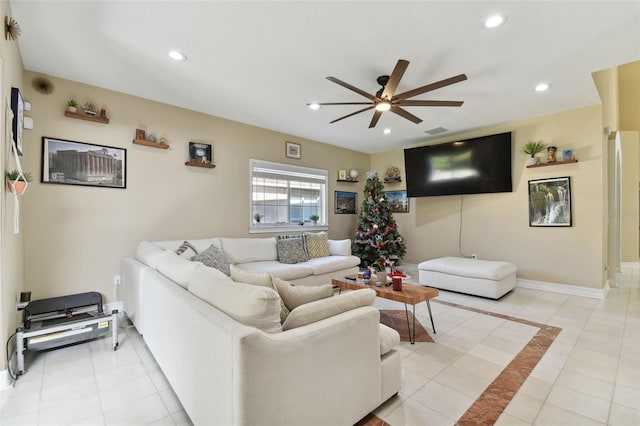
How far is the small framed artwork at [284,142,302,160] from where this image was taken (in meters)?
5.24

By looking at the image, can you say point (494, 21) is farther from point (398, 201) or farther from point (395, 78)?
point (398, 201)

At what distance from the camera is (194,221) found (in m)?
4.07

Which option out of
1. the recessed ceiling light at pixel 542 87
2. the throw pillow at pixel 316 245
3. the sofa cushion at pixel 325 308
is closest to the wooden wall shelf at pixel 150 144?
the throw pillow at pixel 316 245

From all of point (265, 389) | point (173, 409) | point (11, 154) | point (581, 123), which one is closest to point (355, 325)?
point (265, 389)

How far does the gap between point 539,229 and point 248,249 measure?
4.61 m

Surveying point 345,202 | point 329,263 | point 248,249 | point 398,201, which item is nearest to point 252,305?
point 248,249

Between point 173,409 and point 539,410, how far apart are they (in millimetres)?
2312

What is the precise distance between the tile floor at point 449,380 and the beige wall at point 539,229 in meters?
1.14

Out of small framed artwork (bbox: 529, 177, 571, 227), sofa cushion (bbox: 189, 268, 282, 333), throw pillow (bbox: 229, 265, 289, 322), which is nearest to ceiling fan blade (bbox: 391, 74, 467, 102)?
throw pillow (bbox: 229, 265, 289, 322)

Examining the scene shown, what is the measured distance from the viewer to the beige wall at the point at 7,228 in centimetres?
193

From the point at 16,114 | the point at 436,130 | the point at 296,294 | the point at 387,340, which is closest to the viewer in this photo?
the point at 296,294

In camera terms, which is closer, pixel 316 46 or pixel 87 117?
pixel 316 46

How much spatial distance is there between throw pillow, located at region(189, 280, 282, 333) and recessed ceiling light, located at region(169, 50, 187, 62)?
2.36 meters

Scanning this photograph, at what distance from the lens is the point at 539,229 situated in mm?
4504
